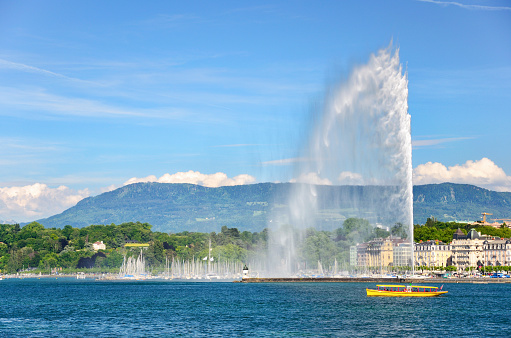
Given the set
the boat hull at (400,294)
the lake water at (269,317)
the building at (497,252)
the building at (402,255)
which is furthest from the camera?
the building at (402,255)

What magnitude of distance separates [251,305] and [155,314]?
48.2 ft

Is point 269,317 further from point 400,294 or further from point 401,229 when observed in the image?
point 401,229

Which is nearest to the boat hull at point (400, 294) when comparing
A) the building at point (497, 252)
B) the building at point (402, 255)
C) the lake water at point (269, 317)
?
the lake water at point (269, 317)

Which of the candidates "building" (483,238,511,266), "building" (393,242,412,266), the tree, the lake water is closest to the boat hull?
the lake water

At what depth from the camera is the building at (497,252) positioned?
628 ft

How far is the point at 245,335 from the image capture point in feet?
183

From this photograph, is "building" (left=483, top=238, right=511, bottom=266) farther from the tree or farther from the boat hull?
the boat hull

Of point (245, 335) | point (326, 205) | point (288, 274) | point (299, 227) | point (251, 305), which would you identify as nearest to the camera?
point (245, 335)

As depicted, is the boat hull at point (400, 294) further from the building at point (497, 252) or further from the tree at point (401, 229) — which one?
the building at point (497, 252)

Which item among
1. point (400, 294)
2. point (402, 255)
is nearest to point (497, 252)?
point (402, 255)

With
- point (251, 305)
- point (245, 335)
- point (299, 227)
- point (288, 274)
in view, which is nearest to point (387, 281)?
point (299, 227)

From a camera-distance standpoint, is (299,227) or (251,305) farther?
(299,227)

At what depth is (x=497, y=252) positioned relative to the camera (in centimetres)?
19362

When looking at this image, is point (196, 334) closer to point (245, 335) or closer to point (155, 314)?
point (245, 335)
